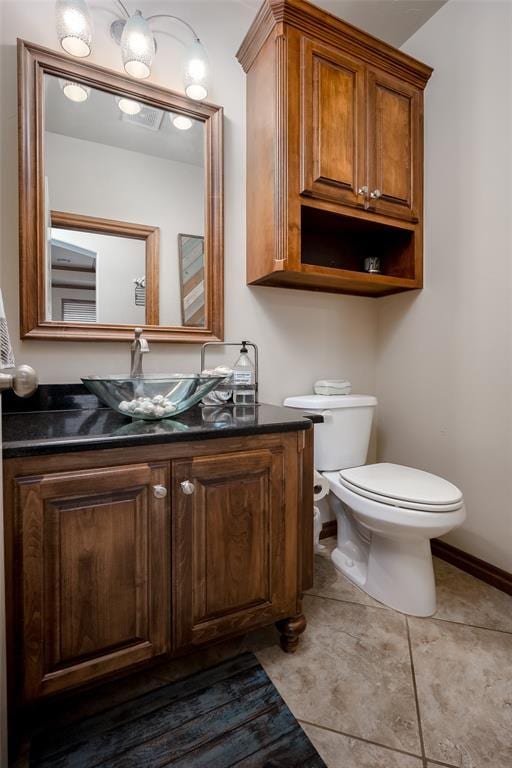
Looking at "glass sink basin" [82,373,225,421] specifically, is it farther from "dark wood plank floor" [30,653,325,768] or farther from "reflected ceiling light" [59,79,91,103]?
"reflected ceiling light" [59,79,91,103]

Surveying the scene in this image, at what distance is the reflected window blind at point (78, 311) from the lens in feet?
4.35

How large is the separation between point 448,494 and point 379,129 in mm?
1579

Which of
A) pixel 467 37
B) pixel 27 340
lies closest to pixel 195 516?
pixel 27 340

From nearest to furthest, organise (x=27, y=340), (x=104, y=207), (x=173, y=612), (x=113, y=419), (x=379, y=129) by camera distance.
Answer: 1. (x=173, y=612)
2. (x=113, y=419)
3. (x=27, y=340)
4. (x=104, y=207)
5. (x=379, y=129)

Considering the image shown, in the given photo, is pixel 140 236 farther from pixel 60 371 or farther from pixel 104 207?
pixel 60 371

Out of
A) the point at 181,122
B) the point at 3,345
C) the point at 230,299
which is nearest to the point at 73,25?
the point at 181,122

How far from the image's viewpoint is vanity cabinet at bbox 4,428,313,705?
0.80 meters

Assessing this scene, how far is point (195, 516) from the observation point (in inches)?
38.0

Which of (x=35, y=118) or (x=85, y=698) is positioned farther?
(x=35, y=118)

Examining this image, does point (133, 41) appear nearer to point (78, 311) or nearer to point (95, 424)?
point (78, 311)

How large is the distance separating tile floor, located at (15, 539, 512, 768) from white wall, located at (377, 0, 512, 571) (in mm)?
462

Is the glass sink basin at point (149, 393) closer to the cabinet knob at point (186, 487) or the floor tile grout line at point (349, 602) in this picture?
the cabinet knob at point (186, 487)

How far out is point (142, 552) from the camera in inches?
35.6

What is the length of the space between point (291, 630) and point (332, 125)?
1912mm
